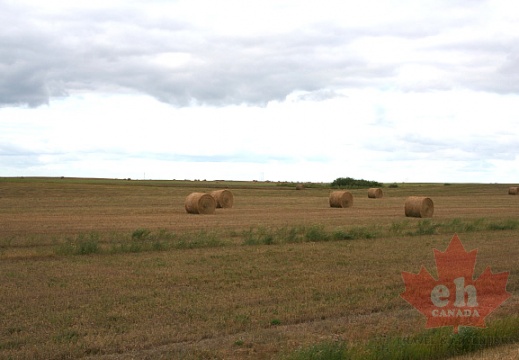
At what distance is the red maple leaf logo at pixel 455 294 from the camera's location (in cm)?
1043

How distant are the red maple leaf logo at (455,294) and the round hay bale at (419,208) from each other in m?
19.1

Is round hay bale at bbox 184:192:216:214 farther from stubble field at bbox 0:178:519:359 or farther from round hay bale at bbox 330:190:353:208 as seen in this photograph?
round hay bale at bbox 330:190:353:208

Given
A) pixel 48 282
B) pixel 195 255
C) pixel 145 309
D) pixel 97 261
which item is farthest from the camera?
pixel 195 255

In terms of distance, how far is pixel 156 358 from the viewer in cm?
832

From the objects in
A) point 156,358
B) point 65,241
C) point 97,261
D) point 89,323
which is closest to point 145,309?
point 89,323

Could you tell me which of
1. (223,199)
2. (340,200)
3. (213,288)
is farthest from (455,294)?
(340,200)

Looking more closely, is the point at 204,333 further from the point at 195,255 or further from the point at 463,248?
the point at 463,248

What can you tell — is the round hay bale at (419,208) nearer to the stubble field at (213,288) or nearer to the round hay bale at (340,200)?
the round hay bale at (340,200)

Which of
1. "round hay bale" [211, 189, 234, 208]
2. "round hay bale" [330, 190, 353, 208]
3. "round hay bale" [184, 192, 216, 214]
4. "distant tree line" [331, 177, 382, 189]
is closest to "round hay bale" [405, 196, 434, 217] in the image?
"round hay bale" [330, 190, 353, 208]

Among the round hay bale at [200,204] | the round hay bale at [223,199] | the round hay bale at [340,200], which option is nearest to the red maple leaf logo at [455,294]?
the round hay bale at [200,204]

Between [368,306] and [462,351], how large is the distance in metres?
2.81

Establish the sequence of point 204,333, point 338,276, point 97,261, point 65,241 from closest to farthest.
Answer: point 204,333 < point 338,276 < point 97,261 < point 65,241

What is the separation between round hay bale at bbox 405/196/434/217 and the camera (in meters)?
35.8

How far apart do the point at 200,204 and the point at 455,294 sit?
24894 millimetres
